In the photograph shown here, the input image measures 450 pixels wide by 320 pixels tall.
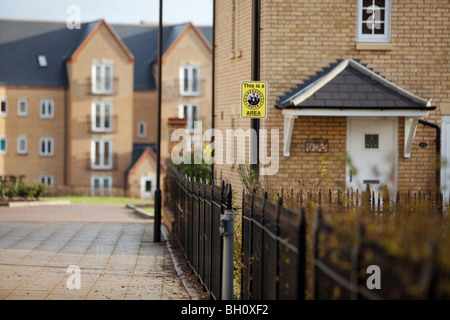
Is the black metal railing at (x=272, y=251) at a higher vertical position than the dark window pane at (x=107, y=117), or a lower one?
lower

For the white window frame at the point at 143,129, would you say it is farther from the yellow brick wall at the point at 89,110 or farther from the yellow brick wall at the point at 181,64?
the yellow brick wall at the point at 181,64

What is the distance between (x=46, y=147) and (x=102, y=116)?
16.9ft

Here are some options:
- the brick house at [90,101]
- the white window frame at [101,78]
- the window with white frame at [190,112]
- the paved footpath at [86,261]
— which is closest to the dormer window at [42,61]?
the brick house at [90,101]

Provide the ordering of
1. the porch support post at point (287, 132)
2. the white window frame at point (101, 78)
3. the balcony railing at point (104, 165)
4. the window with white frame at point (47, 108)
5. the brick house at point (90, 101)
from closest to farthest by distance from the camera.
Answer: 1. the porch support post at point (287, 132)
2. the white window frame at point (101, 78)
3. the brick house at point (90, 101)
4. the window with white frame at point (47, 108)
5. the balcony railing at point (104, 165)

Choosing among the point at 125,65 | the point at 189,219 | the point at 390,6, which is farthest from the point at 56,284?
the point at 125,65

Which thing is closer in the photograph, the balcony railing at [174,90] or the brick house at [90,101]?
the brick house at [90,101]

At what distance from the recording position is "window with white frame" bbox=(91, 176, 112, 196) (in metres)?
58.5

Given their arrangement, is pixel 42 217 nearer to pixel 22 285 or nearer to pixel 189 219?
pixel 189 219

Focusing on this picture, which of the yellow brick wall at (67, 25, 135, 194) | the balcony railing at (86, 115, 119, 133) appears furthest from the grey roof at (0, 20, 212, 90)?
the balcony railing at (86, 115, 119, 133)

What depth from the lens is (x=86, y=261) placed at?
43.0ft

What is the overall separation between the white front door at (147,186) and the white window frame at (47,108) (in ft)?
28.9

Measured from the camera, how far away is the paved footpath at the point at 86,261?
33.0ft

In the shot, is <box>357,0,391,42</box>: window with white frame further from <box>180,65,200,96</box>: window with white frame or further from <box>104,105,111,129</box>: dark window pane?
<box>104,105,111,129</box>: dark window pane

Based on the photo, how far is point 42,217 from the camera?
23.2 metres
